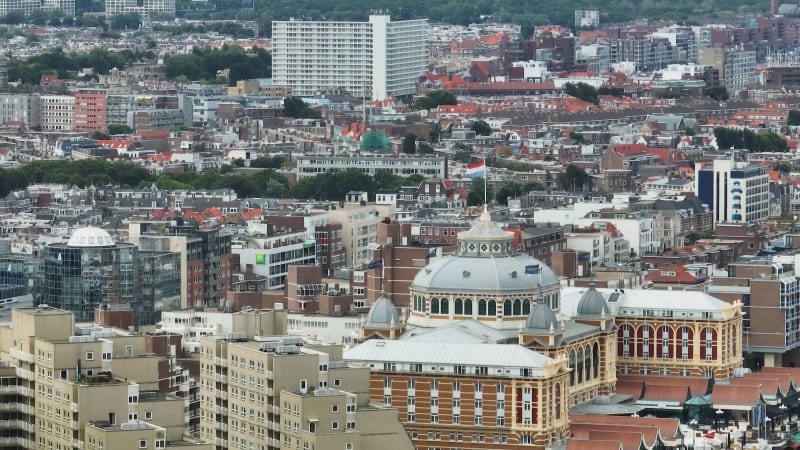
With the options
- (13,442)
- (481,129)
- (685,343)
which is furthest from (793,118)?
(13,442)

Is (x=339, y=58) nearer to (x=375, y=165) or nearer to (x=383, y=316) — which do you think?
(x=375, y=165)

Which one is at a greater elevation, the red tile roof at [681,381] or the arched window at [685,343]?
the arched window at [685,343]

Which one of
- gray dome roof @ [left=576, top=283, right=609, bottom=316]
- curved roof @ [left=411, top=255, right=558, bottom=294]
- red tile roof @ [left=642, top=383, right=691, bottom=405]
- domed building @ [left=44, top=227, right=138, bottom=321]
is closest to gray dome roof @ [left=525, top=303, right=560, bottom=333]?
curved roof @ [left=411, top=255, right=558, bottom=294]

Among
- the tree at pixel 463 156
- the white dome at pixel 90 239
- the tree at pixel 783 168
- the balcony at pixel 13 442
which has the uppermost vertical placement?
the white dome at pixel 90 239

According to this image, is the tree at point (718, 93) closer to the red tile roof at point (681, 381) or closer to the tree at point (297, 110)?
the tree at point (297, 110)

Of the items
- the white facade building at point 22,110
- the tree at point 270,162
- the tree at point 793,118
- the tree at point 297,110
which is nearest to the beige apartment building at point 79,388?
the tree at point 270,162

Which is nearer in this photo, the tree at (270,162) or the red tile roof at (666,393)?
the red tile roof at (666,393)

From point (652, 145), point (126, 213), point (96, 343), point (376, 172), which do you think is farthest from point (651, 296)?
point (652, 145)
